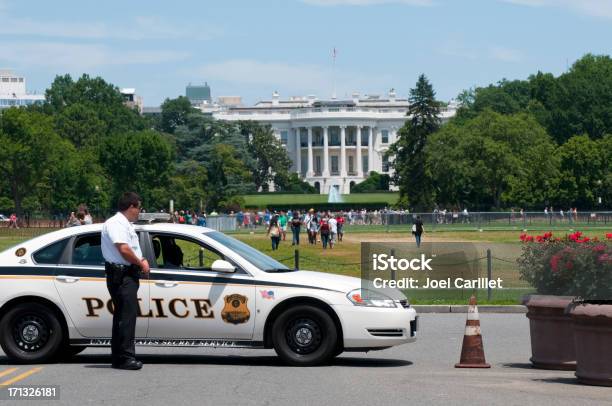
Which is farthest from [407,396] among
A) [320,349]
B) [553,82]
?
[553,82]

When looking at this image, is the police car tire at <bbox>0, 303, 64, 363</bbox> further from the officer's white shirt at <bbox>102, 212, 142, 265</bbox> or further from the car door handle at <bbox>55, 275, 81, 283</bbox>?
the officer's white shirt at <bbox>102, 212, 142, 265</bbox>

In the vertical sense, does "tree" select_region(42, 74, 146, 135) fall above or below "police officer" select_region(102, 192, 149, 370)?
above

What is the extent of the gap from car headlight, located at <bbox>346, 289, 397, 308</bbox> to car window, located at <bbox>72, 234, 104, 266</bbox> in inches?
113

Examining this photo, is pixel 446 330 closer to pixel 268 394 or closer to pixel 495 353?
pixel 495 353

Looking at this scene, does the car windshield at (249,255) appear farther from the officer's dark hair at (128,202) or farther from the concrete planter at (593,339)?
the concrete planter at (593,339)

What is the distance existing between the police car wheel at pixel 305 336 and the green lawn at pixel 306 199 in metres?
127

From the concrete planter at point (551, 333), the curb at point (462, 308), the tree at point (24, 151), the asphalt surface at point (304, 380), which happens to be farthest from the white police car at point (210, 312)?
the tree at point (24, 151)

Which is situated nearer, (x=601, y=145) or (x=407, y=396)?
(x=407, y=396)

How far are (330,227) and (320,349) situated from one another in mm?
43388

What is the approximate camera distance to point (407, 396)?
12.6m

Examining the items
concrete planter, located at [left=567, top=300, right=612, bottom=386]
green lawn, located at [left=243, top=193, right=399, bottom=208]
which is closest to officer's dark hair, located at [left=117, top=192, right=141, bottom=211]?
concrete planter, located at [left=567, top=300, right=612, bottom=386]

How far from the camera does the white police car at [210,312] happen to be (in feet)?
49.4

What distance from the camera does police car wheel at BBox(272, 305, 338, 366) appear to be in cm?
1503

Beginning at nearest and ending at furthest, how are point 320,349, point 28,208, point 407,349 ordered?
point 320,349 → point 407,349 → point 28,208
